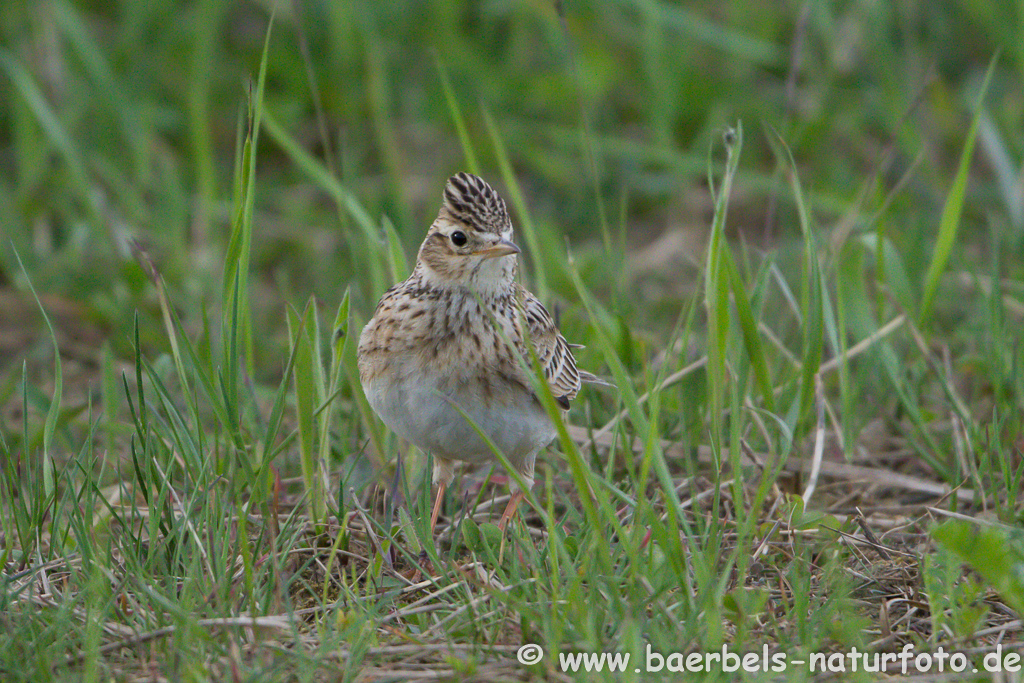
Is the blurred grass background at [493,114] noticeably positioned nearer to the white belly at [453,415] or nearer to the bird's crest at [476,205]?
the bird's crest at [476,205]

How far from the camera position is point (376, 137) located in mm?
8320

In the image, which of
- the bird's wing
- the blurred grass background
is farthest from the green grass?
the bird's wing

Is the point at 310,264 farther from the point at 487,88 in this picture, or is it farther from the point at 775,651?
the point at 775,651

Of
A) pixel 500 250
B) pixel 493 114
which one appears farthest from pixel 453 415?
pixel 493 114

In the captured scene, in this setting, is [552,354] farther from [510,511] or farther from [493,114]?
[493,114]

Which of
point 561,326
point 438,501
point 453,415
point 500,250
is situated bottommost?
point 438,501

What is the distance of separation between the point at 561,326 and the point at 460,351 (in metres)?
1.33

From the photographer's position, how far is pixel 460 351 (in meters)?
3.89

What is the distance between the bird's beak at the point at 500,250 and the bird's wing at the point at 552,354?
292 mm

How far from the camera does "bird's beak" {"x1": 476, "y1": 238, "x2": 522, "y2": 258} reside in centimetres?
385

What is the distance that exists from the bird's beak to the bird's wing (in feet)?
0.96

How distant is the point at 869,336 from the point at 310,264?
370 centimetres

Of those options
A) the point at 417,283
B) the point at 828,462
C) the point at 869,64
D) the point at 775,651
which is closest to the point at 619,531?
the point at 775,651

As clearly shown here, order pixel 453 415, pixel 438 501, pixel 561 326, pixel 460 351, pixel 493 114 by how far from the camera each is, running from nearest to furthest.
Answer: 1. pixel 453 415
2. pixel 460 351
3. pixel 438 501
4. pixel 561 326
5. pixel 493 114
